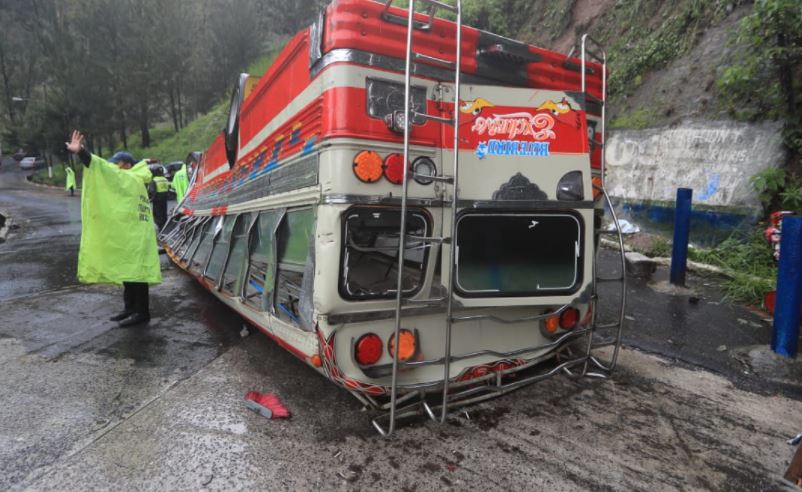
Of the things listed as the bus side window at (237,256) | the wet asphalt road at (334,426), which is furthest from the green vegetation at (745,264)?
the bus side window at (237,256)

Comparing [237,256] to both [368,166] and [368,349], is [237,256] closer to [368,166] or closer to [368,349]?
[368,349]

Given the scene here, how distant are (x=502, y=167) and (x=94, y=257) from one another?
4019 millimetres

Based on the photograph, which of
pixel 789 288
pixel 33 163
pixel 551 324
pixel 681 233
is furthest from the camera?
pixel 33 163

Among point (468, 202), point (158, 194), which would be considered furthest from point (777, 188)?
point (158, 194)

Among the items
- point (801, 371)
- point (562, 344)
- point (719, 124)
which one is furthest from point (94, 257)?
point (719, 124)

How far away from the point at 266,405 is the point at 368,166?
1.78 meters

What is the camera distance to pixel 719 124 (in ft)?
23.2

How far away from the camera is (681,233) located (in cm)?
586

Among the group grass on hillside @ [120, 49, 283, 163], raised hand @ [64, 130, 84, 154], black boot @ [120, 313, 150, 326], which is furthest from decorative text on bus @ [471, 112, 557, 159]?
grass on hillside @ [120, 49, 283, 163]

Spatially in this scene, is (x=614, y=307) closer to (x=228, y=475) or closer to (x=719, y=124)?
(x=719, y=124)

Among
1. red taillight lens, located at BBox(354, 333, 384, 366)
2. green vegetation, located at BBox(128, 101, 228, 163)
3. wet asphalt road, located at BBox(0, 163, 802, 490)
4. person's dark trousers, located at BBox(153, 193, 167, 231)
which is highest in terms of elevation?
green vegetation, located at BBox(128, 101, 228, 163)

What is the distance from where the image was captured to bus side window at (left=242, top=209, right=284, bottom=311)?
3.21 m

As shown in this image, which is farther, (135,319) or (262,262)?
(135,319)

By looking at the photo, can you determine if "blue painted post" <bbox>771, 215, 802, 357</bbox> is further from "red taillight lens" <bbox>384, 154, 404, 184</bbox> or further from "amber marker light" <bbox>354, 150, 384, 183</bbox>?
"amber marker light" <bbox>354, 150, 384, 183</bbox>
